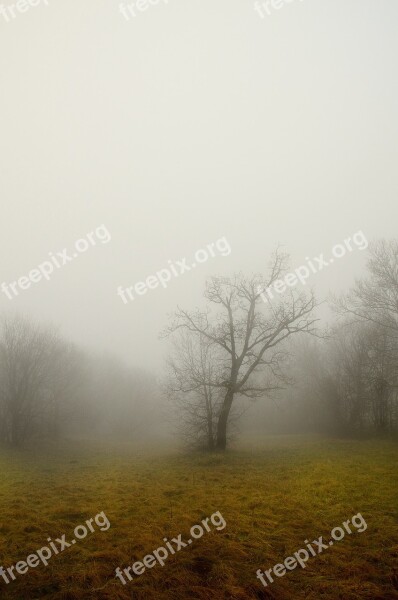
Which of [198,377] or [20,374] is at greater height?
[20,374]

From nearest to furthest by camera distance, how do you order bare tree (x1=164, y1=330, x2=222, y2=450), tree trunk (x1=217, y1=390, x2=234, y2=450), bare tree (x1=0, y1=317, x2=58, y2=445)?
1. tree trunk (x1=217, y1=390, x2=234, y2=450)
2. bare tree (x1=164, y1=330, x2=222, y2=450)
3. bare tree (x1=0, y1=317, x2=58, y2=445)

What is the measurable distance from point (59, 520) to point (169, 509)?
2892 millimetres

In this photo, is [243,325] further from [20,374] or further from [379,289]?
[20,374]

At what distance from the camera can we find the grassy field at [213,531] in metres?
4.73

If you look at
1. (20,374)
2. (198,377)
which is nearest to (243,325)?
(198,377)

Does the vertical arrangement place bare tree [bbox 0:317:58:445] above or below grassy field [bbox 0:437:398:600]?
above

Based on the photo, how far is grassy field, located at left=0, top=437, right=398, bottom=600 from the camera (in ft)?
15.5

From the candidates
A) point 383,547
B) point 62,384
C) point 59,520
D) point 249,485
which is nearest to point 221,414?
point 249,485

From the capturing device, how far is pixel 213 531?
270 inches

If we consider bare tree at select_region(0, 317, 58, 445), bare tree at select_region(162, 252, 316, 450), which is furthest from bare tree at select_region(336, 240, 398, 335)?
bare tree at select_region(0, 317, 58, 445)

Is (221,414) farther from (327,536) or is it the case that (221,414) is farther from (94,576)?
(94,576)

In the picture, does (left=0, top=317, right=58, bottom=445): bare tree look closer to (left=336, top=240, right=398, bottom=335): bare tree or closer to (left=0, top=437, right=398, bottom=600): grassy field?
(left=0, top=437, right=398, bottom=600): grassy field

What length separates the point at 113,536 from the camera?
6.77 m

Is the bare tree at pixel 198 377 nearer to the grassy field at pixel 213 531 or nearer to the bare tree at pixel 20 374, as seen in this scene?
the grassy field at pixel 213 531
